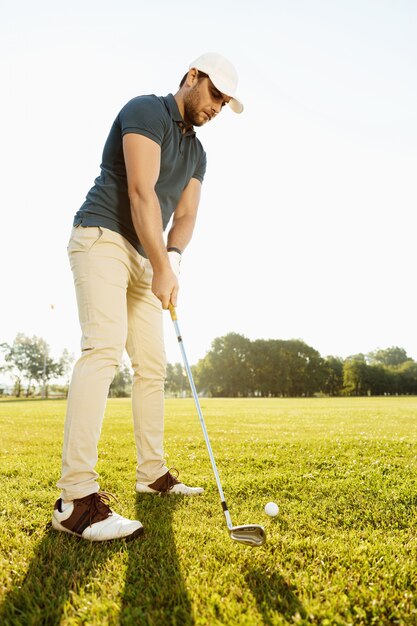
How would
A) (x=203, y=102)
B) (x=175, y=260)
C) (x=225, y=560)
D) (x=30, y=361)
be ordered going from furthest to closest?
(x=30, y=361) < (x=175, y=260) < (x=203, y=102) < (x=225, y=560)

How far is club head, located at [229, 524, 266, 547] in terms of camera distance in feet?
10.1

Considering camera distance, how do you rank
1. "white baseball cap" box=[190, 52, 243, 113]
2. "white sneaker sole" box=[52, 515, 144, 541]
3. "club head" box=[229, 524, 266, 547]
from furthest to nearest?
"white baseball cap" box=[190, 52, 243, 113] < "white sneaker sole" box=[52, 515, 144, 541] < "club head" box=[229, 524, 266, 547]

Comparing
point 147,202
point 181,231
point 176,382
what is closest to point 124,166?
point 147,202

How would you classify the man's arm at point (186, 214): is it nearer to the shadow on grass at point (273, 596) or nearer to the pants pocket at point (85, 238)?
the pants pocket at point (85, 238)

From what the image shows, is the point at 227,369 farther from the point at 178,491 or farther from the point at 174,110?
the point at 174,110

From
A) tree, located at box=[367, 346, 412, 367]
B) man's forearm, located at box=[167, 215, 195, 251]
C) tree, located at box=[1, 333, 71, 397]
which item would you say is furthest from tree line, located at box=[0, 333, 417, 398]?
man's forearm, located at box=[167, 215, 195, 251]

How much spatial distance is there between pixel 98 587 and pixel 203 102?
12.6 feet

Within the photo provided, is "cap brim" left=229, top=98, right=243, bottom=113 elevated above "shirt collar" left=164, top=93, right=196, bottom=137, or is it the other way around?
"cap brim" left=229, top=98, right=243, bottom=113

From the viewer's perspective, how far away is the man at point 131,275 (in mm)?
3695

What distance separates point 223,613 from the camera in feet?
7.72

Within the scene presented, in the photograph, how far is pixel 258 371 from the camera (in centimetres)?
11662

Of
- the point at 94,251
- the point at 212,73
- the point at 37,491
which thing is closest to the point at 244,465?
the point at 37,491

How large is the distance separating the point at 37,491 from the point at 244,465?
279cm

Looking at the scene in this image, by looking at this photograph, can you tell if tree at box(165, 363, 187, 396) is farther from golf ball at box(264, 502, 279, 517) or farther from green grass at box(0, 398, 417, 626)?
golf ball at box(264, 502, 279, 517)
